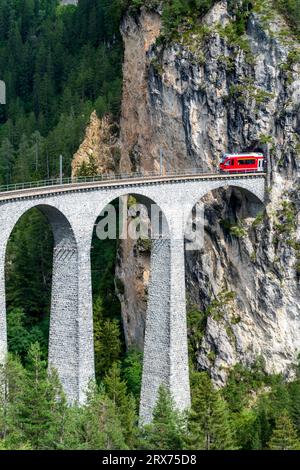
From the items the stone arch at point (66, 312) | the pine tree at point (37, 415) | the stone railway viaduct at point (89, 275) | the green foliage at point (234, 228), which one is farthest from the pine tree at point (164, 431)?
the green foliage at point (234, 228)

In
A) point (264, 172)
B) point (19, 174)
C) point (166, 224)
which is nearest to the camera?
point (166, 224)

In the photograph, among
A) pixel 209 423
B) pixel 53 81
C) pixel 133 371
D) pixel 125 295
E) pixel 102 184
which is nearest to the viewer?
pixel 209 423

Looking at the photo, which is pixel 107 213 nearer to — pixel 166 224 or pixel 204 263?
pixel 204 263

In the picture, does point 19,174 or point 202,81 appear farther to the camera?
point 19,174

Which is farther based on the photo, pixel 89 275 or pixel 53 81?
pixel 53 81

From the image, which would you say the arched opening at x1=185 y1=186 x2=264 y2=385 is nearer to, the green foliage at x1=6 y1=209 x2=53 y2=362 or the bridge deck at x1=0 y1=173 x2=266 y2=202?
the bridge deck at x1=0 y1=173 x2=266 y2=202

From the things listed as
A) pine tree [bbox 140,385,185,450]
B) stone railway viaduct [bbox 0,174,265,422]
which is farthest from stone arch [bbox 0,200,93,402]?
pine tree [bbox 140,385,185,450]

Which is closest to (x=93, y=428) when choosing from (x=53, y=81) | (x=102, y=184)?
(x=102, y=184)

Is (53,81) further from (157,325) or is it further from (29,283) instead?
(157,325)

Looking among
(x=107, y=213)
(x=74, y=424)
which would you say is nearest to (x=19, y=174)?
Answer: (x=107, y=213)
